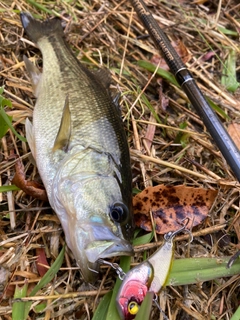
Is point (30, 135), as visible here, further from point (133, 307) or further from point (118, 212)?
point (133, 307)

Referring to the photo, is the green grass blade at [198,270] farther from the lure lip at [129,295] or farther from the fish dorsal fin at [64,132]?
the fish dorsal fin at [64,132]

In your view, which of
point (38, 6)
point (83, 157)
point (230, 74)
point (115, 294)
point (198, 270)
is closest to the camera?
point (115, 294)

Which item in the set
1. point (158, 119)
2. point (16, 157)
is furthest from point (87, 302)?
point (158, 119)

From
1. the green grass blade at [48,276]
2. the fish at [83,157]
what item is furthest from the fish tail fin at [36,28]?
the green grass blade at [48,276]

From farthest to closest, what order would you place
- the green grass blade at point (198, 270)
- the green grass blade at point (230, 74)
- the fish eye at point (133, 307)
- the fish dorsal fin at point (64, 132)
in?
the green grass blade at point (230, 74), the fish dorsal fin at point (64, 132), the green grass blade at point (198, 270), the fish eye at point (133, 307)

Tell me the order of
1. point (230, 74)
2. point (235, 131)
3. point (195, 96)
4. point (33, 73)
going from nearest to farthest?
point (195, 96) < point (33, 73) < point (235, 131) < point (230, 74)

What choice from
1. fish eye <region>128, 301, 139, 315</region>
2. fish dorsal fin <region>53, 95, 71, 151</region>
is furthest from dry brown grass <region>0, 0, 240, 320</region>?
fish dorsal fin <region>53, 95, 71, 151</region>

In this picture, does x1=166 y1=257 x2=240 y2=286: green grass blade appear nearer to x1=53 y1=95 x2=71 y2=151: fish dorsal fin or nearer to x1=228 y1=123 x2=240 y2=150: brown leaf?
x1=53 y1=95 x2=71 y2=151: fish dorsal fin

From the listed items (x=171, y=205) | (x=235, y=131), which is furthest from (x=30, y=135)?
(x=235, y=131)
